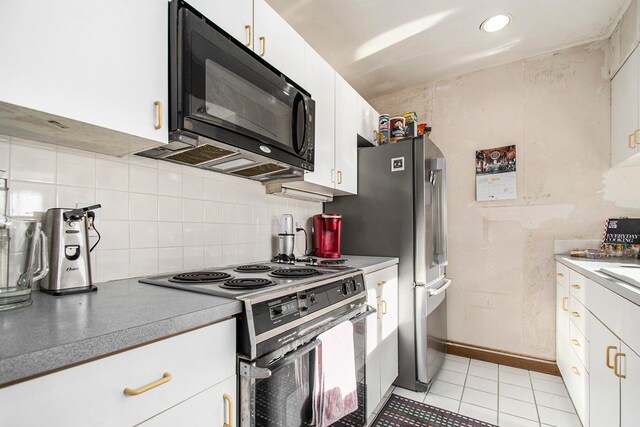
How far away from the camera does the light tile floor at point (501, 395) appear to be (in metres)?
1.83

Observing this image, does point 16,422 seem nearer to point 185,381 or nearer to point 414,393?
point 185,381

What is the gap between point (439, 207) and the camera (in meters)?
2.39

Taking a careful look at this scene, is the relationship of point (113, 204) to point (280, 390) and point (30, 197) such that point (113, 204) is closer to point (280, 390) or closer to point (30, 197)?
point (30, 197)

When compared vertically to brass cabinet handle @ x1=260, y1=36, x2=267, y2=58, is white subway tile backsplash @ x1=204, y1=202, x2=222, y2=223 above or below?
below

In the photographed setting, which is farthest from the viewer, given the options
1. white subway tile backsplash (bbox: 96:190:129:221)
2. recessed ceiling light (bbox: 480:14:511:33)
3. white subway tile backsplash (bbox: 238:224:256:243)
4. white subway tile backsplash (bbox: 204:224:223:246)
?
recessed ceiling light (bbox: 480:14:511:33)

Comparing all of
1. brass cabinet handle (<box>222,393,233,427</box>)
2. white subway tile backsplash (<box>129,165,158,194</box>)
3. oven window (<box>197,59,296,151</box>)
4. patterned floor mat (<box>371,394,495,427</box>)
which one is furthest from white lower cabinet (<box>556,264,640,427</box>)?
white subway tile backsplash (<box>129,165,158,194</box>)

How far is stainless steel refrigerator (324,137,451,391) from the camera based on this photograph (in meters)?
2.11

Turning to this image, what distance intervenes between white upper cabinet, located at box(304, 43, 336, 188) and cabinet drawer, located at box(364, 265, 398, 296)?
644 millimetres

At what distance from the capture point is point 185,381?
752mm

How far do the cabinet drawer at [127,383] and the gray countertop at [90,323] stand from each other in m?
0.02

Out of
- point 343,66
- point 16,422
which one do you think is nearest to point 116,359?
point 16,422

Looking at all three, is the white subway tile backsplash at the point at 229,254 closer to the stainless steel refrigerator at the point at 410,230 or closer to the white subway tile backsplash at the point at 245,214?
the white subway tile backsplash at the point at 245,214

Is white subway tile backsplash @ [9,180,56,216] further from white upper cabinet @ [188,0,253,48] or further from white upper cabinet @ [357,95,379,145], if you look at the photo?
white upper cabinet @ [357,95,379,145]

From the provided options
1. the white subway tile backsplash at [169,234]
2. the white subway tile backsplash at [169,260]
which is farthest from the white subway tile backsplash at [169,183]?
the white subway tile backsplash at [169,260]
